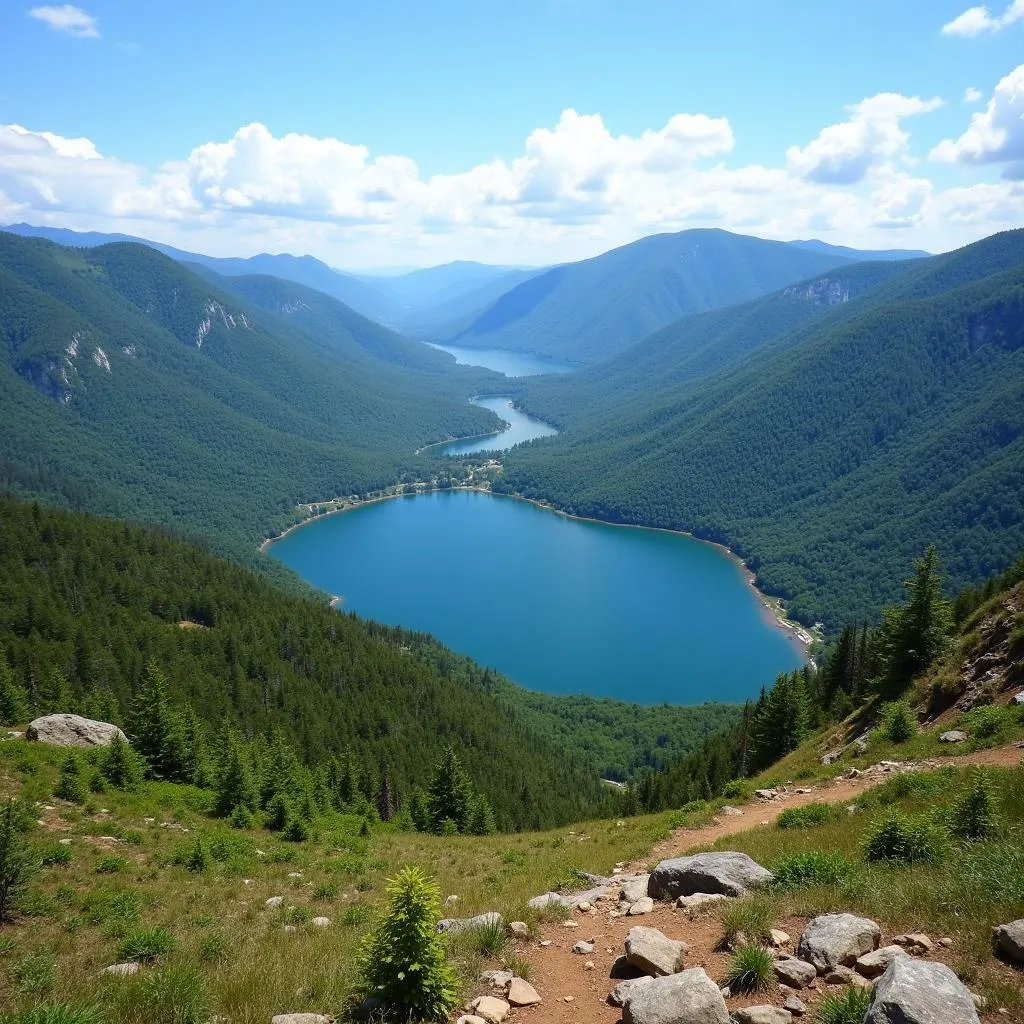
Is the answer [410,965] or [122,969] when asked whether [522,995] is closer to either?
[410,965]

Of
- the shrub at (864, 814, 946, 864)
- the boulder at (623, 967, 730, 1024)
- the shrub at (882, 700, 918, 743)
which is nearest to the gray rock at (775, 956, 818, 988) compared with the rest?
the boulder at (623, 967, 730, 1024)

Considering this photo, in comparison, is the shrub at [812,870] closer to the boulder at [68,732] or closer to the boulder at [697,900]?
the boulder at [697,900]

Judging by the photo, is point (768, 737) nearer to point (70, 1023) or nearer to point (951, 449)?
point (70, 1023)

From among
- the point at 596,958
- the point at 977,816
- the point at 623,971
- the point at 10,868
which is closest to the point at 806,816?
the point at 977,816

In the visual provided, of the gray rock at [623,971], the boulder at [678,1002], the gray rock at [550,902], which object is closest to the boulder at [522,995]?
the gray rock at [623,971]

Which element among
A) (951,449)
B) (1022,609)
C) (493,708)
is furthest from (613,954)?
(951,449)

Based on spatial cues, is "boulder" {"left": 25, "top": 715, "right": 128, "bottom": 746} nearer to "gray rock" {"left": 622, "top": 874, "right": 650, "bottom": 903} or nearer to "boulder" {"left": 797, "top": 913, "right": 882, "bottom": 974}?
"gray rock" {"left": 622, "top": 874, "right": 650, "bottom": 903}
